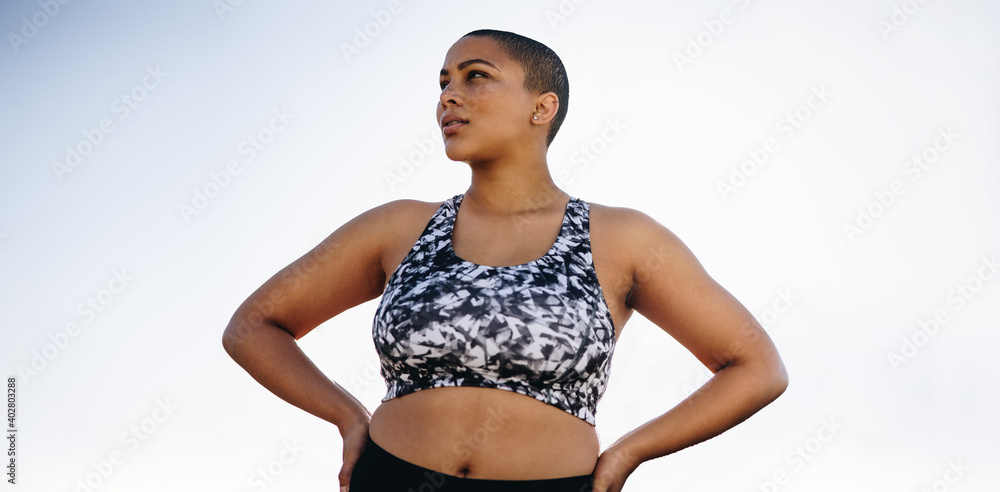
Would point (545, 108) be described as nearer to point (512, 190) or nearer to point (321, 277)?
point (512, 190)

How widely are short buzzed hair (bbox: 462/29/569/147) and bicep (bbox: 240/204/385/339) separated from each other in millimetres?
684

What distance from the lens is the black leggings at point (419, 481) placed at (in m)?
2.01

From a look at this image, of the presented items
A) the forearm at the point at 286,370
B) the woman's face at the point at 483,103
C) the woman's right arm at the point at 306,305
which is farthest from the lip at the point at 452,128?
the forearm at the point at 286,370

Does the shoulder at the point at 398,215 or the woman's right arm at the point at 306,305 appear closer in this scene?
the woman's right arm at the point at 306,305

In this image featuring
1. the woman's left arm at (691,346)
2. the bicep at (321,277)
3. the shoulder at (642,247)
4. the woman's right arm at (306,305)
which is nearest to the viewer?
the woman's left arm at (691,346)

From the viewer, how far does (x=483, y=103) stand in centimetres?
253

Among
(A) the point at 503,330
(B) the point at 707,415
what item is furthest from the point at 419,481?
(B) the point at 707,415

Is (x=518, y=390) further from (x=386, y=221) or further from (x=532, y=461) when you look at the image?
(x=386, y=221)

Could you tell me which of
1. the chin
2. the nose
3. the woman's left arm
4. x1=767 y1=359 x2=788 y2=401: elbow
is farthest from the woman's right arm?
x1=767 y1=359 x2=788 y2=401: elbow

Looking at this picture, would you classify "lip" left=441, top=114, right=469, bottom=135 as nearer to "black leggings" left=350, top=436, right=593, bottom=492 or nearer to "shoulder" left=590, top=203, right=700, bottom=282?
"shoulder" left=590, top=203, right=700, bottom=282

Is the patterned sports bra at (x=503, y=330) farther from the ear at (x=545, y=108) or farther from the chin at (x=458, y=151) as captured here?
the ear at (x=545, y=108)

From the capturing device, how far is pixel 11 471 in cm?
513

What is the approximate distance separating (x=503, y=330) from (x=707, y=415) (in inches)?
24.8

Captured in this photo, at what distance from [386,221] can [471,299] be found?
2.00 feet
